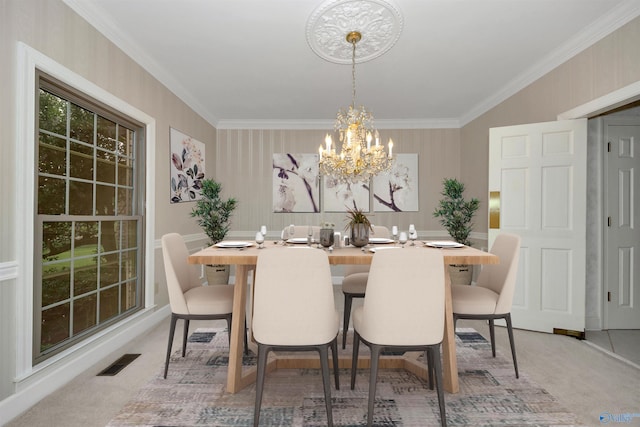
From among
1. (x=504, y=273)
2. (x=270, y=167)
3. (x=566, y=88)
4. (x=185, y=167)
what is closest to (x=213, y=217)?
(x=185, y=167)

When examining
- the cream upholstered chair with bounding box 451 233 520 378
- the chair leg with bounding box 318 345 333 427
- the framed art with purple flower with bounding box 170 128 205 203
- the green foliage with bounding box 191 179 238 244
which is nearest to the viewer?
the chair leg with bounding box 318 345 333 427

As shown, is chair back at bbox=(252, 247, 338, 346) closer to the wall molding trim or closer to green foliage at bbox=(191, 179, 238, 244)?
the wall molding trim

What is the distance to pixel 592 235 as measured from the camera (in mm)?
3469

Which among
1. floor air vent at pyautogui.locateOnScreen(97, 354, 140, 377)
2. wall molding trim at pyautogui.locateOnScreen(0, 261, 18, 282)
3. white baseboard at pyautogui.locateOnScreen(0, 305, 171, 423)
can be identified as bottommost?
floor air vent at pyautogui.locateOnScreen(97, 354, 140, 377)

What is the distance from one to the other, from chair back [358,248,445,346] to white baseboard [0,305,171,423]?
206cm

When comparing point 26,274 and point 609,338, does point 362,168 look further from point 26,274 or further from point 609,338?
point 609,338

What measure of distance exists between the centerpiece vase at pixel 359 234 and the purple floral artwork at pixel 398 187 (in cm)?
321

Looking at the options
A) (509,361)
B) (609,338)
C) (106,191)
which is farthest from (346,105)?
(609,338)

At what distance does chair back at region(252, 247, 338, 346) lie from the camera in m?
1.76

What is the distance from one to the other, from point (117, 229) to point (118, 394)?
1623mm

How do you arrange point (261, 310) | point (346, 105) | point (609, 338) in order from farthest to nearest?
point (346, 105) < point (609, 338) < point (261, 310)

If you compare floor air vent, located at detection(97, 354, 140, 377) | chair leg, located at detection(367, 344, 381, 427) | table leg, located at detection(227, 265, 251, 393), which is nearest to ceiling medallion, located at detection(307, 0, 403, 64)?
table leg, located at detection(227, 265, 251, 393)

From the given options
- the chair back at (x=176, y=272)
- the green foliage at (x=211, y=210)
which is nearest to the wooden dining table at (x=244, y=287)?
the chair back at (x=176, y=272)

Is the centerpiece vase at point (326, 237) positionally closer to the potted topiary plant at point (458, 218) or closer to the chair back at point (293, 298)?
the chair back at point (293, 298)
